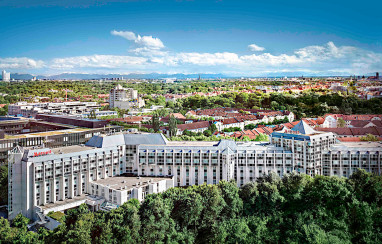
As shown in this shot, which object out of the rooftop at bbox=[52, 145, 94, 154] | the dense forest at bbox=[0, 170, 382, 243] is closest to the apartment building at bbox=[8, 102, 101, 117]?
the rooftop at bbox=[52, 145, 94, 154]

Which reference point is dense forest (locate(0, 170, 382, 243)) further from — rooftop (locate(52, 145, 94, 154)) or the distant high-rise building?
the distant high-rise building

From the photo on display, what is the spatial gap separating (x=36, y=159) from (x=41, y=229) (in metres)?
7.84

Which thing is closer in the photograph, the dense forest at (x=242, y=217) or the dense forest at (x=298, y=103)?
the dense forest at (x=242, y=217)

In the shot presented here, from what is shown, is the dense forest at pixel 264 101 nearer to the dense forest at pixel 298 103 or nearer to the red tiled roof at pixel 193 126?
the dense forest at pixel 298 103

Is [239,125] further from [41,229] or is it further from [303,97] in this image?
[41,229]

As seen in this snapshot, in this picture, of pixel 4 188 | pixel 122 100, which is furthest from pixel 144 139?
pixel 122 100

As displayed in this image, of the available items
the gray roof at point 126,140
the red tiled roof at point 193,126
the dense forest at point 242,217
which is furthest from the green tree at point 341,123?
the gray roof at point 126,140

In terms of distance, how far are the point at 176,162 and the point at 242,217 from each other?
10.9 meters

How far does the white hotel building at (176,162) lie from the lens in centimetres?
3409

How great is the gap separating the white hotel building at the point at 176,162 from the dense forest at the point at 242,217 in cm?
440

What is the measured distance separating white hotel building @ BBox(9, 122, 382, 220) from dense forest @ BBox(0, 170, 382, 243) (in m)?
4.40

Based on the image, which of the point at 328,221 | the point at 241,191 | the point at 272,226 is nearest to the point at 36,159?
the point at 241,191

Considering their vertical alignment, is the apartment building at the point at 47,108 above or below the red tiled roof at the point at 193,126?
above

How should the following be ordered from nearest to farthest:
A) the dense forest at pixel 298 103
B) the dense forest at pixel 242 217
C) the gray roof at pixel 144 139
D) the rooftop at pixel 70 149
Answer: the dense forest at pixel 242 217
the rooftop at pixel 70 149
the gray roof at pixel 144 139
the dense forest at pixel 298 103
